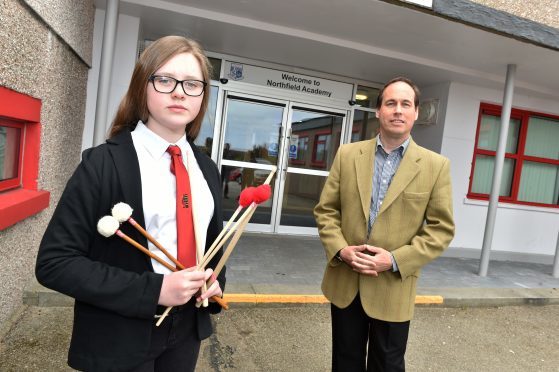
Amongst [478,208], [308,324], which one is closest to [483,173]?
[478,208]

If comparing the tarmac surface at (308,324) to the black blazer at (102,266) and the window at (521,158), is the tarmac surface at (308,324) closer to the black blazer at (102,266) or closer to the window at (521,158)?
the black blazer at (102,266)

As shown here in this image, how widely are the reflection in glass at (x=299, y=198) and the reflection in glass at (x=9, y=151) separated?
16.0 feet

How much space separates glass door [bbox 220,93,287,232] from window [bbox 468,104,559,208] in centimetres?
376

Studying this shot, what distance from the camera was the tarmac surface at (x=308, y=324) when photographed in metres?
3.16

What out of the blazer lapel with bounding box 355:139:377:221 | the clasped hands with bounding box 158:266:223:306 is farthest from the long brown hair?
the blazer lapel with bounding box 355:139:377:221

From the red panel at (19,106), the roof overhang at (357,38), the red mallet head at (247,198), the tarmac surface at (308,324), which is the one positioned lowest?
the tarmac surface at (308,324)

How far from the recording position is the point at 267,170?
7.39 metres

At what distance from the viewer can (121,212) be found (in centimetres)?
119

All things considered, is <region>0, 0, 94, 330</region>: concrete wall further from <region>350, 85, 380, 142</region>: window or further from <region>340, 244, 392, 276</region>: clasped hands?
<region>350, 85, 380, 142</region>: window

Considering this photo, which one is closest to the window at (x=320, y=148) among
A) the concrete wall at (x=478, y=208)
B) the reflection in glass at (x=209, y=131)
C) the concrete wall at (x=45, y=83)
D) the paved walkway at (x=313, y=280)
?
the paved walkway at (x=313, y=280)

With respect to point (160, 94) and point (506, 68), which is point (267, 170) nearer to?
point (506, 68)

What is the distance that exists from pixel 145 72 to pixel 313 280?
13.5ft

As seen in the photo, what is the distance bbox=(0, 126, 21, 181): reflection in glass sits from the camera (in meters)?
3.04

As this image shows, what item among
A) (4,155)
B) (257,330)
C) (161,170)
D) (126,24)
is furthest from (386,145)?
(126,24)
